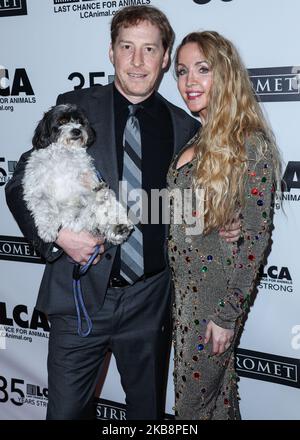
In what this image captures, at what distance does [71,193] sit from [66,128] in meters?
0.27

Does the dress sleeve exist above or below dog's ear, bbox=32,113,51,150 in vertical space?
below

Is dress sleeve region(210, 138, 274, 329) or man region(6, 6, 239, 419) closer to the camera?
dress sleeve region(210, 138, 274, 329)

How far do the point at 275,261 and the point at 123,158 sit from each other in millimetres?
1054

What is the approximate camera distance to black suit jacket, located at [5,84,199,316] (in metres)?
2.09

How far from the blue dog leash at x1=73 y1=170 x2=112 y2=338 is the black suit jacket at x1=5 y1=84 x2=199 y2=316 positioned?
30 mm

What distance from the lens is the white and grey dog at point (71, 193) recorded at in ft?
6.71

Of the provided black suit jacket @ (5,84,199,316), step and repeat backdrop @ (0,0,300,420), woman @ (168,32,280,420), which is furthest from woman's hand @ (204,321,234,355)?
step and repeat backdrop @ (0,0,300,420)

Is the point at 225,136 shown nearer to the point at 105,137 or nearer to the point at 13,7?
the point at 105,137

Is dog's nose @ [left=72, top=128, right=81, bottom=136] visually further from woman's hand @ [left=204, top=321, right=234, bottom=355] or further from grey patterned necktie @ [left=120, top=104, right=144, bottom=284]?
woman's hand @ [left=204, top=321, right=234, bottom=355]

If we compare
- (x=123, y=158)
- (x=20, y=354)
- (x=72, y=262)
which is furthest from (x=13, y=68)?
(x=20, y=354)

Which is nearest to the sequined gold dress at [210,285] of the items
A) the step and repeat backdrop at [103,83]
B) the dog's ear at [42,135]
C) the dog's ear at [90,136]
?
the dog's ear at [90,136]

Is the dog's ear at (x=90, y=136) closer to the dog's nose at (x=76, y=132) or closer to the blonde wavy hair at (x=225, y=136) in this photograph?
the dog's nose at (x=76, y=132)

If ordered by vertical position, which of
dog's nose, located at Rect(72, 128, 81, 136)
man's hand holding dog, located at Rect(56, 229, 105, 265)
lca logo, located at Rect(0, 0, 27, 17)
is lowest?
man's hand holding dog, located at Rect(56, 229, 105, 265)

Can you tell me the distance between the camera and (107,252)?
6.89 feet
